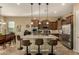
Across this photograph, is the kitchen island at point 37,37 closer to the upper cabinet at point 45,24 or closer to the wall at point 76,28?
the upper cabinet at point 45,24

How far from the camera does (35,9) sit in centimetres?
387

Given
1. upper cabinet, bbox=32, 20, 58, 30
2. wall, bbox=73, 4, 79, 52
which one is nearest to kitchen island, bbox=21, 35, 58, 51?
upper cabinet, bbox=32, 20, 58, 30

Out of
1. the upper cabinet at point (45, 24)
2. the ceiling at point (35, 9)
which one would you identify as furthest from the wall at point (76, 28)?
the upper cabinet at point (45, 24)

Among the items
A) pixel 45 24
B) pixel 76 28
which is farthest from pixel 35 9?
pixel 76 28

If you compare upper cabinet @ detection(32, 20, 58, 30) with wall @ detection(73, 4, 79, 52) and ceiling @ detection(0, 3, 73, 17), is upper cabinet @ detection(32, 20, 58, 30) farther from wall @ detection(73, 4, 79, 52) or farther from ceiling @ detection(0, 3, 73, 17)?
wall @ detection(73, 4, 79, 52)

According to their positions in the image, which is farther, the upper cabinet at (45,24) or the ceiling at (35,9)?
the upper cabinet at (45,24)

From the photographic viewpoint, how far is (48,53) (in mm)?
3799

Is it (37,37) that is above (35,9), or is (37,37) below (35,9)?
below

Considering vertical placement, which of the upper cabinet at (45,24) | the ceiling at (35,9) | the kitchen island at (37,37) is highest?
the ceiling at (35,9)

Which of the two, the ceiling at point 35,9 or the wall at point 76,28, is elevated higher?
the ceiling at point 35,9

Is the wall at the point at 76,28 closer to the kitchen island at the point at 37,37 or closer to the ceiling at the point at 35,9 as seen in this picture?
the ceiling at the point at 35,9

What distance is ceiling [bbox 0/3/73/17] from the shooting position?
3.75 m

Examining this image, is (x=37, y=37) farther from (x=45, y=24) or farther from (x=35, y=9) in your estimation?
(x=35, y=9)

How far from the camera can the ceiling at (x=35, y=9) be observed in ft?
12.3
